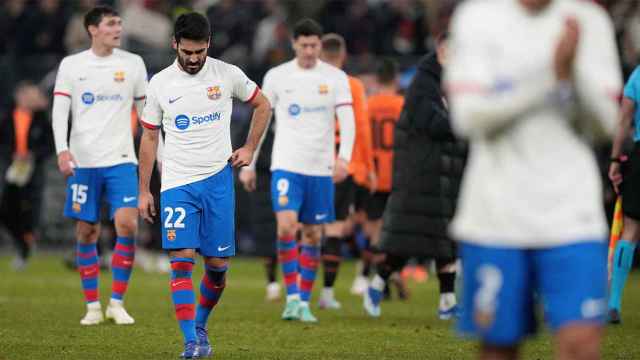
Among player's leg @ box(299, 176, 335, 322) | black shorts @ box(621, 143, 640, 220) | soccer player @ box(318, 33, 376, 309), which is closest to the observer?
black shorts @ box(621, 143, 640, 220)

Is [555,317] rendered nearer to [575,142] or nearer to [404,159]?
[575,142]

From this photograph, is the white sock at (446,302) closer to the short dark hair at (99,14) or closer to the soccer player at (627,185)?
the soccer player at (627,185)

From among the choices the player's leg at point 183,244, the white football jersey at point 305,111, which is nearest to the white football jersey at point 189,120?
the player's leg at point 183,244

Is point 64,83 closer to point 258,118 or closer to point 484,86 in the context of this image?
point 258,118

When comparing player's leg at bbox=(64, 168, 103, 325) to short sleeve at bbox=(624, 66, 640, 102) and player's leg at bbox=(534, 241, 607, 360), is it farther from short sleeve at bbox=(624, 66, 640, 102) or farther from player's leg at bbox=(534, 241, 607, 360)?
player's leg at bbox=(534, 241, 607, 360)

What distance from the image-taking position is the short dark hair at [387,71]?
15867mm

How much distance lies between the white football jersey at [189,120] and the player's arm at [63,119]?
2.24 meters

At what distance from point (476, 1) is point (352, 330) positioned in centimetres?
660

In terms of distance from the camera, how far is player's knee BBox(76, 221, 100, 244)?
500 inches

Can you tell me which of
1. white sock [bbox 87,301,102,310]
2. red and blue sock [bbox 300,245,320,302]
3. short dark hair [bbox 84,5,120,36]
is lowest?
white sock [bbox 87,301,102,310]

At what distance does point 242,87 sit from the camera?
34.0ft

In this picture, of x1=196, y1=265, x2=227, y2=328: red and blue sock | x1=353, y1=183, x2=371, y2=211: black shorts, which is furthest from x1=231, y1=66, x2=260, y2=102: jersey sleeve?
x1=353, y1=183, x2=371, y2=211: black shorts

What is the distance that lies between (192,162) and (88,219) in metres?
2.89

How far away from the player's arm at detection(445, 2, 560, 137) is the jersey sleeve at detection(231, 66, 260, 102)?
14.9 ft
